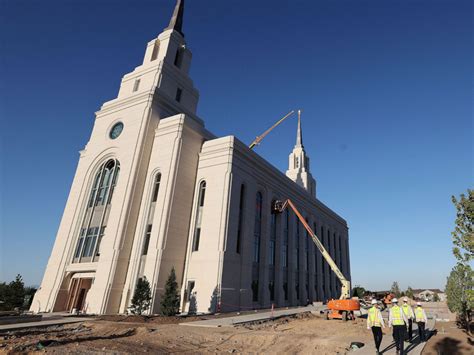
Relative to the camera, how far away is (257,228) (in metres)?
34.1

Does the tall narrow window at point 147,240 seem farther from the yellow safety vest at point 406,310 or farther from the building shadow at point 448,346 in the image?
the building shadow at point 448,346

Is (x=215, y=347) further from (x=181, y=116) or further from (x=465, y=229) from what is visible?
(x=181, y=116)

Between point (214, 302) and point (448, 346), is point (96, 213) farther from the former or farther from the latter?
point (448, 346)

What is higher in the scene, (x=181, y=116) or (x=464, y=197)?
(x=181, y=116)

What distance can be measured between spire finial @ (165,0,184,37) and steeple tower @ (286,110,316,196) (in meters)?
36.4

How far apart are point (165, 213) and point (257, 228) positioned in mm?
11086

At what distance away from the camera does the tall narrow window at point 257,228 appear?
33.1 meters

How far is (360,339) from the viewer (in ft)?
46.4

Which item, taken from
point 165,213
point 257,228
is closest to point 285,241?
point 257,228

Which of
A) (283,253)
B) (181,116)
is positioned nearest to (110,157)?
(181,116)

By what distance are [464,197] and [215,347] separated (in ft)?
42.1

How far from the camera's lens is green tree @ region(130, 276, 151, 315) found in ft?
74.3

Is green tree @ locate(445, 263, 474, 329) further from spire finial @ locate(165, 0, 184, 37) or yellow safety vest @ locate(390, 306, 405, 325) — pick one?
spire finial @ locate(165, 0, 184, 37)

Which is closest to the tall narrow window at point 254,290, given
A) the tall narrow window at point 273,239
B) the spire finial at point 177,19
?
the tall narrow window at point 273,239
